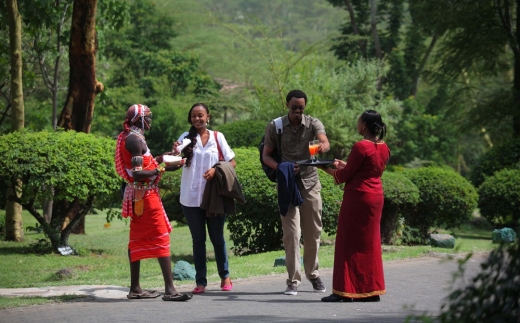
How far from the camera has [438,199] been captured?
15.8m

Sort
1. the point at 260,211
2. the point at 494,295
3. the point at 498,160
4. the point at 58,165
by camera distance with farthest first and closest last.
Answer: the point at 498,160, the point at 260,211, the point at 58,165, the point at 494,295

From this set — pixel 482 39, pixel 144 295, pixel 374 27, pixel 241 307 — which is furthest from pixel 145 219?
pixel 374 27

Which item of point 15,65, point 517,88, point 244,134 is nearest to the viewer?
point 15,65

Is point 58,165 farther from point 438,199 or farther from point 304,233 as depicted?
point 438,199

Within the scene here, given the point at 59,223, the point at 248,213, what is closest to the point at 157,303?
the point at 248,213

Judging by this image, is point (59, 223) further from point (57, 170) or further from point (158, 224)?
point (158, 224)

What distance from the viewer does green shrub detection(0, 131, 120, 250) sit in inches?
504

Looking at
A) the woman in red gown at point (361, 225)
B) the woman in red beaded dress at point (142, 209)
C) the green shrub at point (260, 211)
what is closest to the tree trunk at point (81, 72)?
the green shrub at point (260, 211)

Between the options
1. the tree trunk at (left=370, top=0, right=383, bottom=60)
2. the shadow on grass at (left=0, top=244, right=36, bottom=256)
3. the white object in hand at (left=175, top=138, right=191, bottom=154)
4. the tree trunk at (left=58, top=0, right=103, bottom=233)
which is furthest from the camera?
the tree trunk at (left=370, top=0, right=383, bottom=60)

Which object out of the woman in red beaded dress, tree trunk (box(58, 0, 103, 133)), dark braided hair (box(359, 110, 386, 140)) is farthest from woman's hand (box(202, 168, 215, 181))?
tree trunk (box(58, 0, 103, 133))

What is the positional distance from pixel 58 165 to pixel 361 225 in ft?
20.0

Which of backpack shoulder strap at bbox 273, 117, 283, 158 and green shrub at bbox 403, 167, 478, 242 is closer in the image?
backpack shoulder strap at bbox 273, 117, 283, 158

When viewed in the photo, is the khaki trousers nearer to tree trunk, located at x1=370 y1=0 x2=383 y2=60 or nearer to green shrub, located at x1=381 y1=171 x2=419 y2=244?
green shrub, located at x1=381 y1=171 x2=419 y2=244

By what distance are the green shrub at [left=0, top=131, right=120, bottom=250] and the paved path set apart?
340cm
